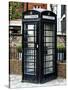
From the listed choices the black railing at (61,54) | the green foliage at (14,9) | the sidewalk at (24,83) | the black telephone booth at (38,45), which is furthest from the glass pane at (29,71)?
the green foliage at (14,9)

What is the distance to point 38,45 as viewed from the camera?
7.76m

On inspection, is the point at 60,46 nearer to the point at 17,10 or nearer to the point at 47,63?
the point at 47,63

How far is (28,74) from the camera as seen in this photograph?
792 centimetres

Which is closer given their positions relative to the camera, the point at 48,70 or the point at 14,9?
the point at 14,9

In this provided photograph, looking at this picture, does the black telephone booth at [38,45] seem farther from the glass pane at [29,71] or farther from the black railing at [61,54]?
the black railing at [61,54]

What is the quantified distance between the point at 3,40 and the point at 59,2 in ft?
5.30

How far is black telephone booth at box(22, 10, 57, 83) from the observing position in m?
7.73

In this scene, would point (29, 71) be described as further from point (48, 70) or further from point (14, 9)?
point (14, 9)

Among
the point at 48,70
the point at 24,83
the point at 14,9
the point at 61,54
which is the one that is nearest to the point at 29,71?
the point at 24,83

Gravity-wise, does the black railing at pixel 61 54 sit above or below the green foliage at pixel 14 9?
below

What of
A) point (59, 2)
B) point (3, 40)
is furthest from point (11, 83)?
point (59, 2)

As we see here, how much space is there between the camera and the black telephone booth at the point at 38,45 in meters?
7.73

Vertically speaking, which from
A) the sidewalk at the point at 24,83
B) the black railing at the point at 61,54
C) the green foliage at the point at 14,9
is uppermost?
the green foliage at the point at 14,9

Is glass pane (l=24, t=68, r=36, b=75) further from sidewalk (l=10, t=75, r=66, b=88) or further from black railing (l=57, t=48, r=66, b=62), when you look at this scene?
black railing (l=57, t=48, r=66, b=62)
